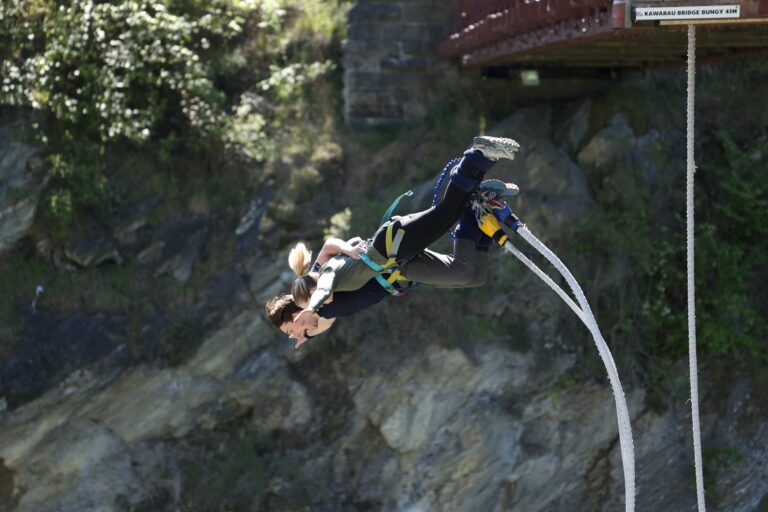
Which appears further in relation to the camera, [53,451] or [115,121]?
[115,121]

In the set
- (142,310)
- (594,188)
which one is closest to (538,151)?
(594,188)

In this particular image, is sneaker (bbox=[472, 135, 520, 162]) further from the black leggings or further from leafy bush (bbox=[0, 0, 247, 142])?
leafy bush (bbox=[0, 0, 247, 142])

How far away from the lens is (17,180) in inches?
536

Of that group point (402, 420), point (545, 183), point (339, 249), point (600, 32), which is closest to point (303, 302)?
point (339, 249)

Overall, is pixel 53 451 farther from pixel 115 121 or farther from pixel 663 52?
pixel 663 52

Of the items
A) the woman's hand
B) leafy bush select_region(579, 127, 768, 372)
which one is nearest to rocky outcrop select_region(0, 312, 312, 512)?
leafy bush select_region(579, 127, 768, 372)

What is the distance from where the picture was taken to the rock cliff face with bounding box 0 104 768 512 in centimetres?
1216

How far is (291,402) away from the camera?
42.3ft

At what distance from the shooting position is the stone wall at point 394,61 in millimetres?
14242

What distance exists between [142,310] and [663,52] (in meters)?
6.48

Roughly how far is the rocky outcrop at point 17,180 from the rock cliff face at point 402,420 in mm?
2018

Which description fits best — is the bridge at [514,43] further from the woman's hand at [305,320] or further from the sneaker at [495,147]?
the woman's hand at [305,320]

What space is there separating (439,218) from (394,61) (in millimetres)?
7387

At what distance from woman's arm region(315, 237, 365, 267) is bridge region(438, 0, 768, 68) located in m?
2.28
